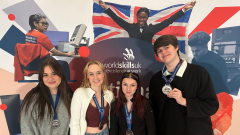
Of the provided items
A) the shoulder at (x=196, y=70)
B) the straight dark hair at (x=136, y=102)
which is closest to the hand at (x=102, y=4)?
the straight dark hair at (x=136, y=102)

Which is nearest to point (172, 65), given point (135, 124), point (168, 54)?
point (168, 54)

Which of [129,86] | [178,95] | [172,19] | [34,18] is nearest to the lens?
[178,95]

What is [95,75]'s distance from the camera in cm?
186

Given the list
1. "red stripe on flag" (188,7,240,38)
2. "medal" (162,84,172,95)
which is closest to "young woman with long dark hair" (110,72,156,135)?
"medal" (162,84,172,95)

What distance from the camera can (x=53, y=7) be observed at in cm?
238

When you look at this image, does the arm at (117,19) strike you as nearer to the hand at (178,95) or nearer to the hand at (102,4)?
the hand at (102,4)

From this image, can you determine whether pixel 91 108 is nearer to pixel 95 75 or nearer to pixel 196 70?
pixel 95 75

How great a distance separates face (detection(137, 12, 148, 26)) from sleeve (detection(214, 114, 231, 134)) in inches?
98.6

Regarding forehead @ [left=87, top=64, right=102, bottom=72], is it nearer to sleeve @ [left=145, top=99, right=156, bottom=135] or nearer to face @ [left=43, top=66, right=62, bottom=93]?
face @ [left=43, top=66, right=62, bottom=93]

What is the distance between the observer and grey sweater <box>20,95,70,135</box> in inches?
66.8

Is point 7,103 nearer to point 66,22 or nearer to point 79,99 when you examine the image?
point 79,99

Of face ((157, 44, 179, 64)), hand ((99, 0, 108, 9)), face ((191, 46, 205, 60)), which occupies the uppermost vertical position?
hand ((99, 0, 108, 9))

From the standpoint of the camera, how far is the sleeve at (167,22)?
245 cm

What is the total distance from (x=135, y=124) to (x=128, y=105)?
0.91ft
